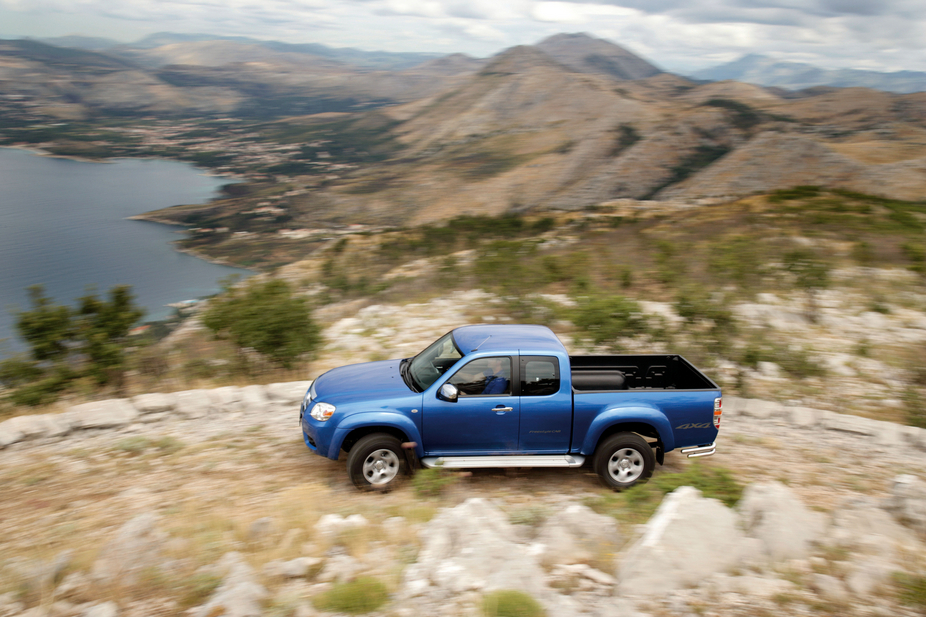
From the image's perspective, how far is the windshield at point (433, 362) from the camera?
6168mm

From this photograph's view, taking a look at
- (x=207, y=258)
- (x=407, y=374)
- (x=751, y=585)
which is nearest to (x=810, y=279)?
(x=407, y=374)

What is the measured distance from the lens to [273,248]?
271 ft

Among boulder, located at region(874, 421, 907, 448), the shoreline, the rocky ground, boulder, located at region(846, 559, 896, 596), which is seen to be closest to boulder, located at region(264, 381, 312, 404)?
the rocky ground

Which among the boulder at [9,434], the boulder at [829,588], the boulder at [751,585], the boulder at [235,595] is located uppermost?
the boulder at [829,588]

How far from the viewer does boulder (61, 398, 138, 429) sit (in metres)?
7.70

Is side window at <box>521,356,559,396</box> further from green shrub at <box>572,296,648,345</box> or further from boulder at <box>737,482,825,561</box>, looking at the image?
green shrub at <box>572,296,648,345</box>

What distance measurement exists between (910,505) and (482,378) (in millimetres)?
3895

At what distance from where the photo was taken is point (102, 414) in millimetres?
7832

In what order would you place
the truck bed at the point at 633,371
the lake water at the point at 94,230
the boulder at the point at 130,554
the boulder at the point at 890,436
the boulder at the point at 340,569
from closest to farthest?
the boulder at the point at 130,554 → the boulder at the point at 340,569 → the truck bed at the point at 633,371 → the boulder at the point at 890,436 → the lake water at the point at 94,230

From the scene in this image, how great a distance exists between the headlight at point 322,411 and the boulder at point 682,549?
9.81 ft

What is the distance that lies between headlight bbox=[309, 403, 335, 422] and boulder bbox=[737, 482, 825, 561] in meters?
3.83

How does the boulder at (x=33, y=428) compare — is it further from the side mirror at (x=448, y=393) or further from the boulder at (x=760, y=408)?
the boulder at (x=760, y=408)

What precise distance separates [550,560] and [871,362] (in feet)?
30.6

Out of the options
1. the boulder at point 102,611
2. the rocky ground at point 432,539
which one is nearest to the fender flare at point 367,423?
the rocky ground at point 432,539
